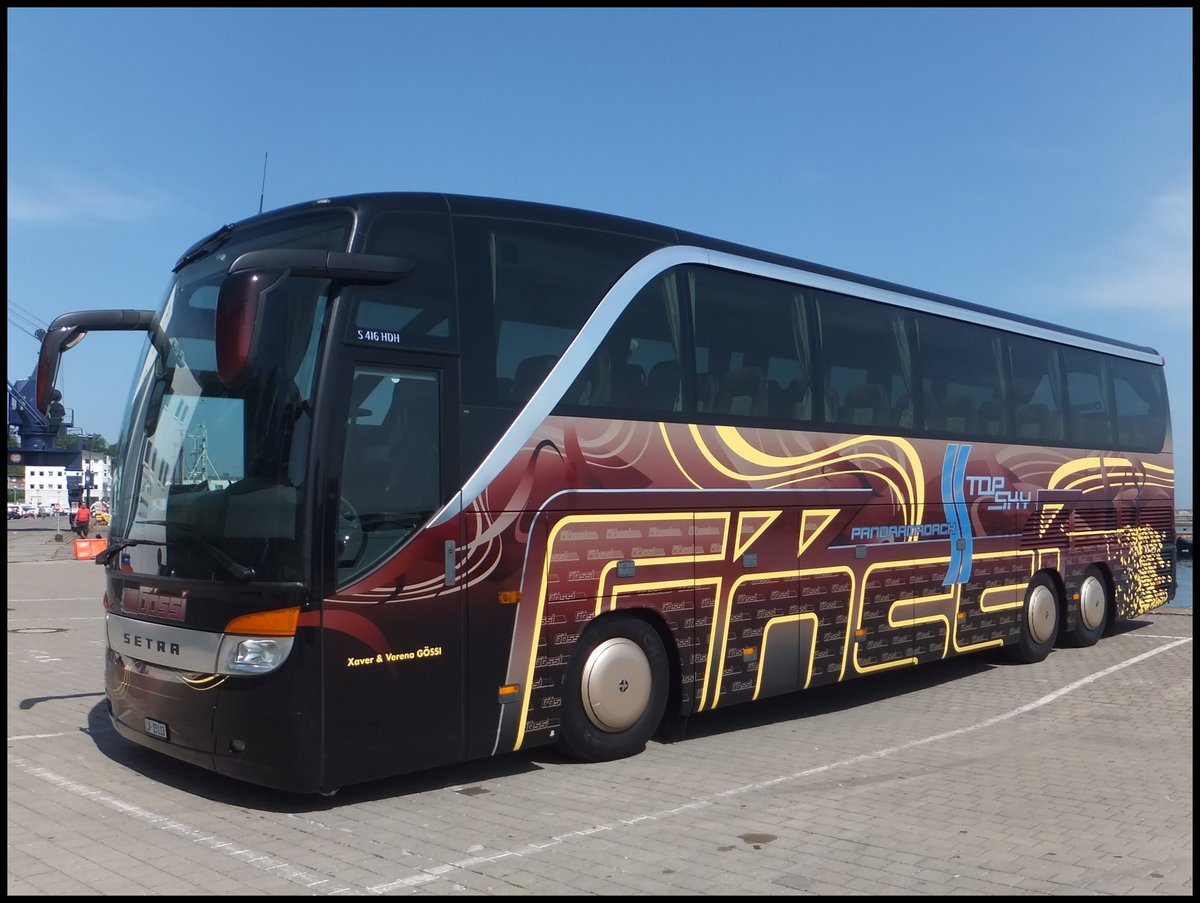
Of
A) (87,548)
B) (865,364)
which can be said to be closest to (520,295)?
(865,364)

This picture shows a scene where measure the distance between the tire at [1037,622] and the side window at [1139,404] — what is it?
9.10 feet

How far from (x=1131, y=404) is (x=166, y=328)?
13.2 m

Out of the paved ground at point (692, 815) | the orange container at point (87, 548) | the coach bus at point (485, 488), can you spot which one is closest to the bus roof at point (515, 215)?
the coach bus at point (485, 488)

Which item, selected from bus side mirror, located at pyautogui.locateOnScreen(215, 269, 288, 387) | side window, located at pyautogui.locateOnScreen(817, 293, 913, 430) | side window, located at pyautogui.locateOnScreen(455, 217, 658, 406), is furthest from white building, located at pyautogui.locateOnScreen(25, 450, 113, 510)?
bus side mirror, located at pyautogui.locateOnScreen(215, 269, 288, 387)

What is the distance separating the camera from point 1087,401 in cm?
1456

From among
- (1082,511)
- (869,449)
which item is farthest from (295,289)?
(1082,511)

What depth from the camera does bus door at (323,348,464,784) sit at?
21.6ft

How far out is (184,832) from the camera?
6344mm

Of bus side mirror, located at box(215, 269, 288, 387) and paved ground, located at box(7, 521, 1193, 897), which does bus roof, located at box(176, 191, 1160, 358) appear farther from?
paved ground, located at box(7, 521, 1193, 897)

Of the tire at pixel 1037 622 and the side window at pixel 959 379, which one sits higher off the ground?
the side window at pixel 959 379

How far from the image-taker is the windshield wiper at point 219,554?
6.46 meters

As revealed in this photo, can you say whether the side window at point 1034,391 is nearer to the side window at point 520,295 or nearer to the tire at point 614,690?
the tire at point 614,690

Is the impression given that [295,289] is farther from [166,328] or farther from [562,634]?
[562,634]

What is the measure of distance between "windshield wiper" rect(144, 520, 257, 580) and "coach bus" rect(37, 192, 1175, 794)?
2cm
